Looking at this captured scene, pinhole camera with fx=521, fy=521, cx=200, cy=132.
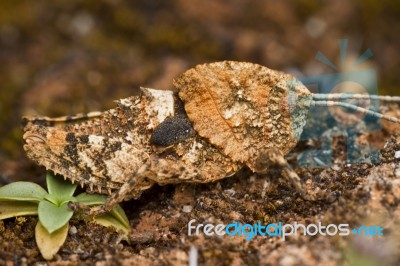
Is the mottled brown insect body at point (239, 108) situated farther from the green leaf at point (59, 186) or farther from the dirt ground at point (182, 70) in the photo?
the green leaf at point (59, 186)

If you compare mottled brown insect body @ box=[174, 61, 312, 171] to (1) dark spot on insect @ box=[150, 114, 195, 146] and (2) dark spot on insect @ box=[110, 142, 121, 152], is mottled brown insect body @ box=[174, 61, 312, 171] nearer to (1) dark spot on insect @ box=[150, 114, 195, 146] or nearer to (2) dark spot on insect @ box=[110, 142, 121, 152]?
(1) dark spot on insect @ box=[150, 114, 195, 146]

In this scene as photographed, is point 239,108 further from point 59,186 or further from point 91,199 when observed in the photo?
point 59,186

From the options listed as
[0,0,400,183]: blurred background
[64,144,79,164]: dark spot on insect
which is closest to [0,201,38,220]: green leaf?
[64,144,79,164]: dark spot on insect

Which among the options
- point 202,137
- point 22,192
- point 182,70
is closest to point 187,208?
point 202,137

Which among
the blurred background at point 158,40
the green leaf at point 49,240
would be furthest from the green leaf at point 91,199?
the blurred background at point 158,40

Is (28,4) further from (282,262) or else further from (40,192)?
(282,262)

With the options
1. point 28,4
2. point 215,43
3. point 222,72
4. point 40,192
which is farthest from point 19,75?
point 222,72
